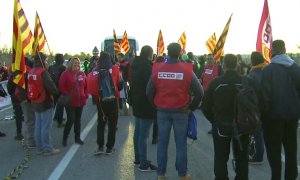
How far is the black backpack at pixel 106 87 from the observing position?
834 cm

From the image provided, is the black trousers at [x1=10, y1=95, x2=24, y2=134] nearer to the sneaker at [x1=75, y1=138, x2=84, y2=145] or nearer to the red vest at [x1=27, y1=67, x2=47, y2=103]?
the sneaker at [x1=75, y1=138, x2=84, y2=145]

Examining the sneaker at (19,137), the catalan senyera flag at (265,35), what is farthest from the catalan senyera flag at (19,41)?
the catalan senyera flag at (265,35)

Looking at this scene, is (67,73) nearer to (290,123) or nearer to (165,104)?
(165,104)

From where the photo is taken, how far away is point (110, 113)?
842cm

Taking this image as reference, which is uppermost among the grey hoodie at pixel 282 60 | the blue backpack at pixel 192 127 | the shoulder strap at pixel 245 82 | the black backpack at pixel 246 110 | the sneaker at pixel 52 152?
the grey hoodie at pixel 282 60

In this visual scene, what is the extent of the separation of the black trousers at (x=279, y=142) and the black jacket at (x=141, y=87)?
6.67 ft

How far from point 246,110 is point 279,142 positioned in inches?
32.2

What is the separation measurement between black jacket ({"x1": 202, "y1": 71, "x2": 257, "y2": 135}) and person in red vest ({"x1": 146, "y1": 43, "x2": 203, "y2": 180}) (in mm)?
704

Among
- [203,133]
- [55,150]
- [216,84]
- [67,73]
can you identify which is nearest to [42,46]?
[67,73]

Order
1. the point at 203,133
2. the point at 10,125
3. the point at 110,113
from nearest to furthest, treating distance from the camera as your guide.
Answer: the point at 110,113, the point at 203,133, the point at 10,125

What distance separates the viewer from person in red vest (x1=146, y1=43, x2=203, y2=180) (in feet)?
20.8

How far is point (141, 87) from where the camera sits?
741cm

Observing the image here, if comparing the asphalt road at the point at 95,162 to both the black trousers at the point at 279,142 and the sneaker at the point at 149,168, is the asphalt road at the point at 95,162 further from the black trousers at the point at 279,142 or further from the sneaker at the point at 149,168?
the black trousers at the point at 279,142

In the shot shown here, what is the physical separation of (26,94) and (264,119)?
5226 mm
